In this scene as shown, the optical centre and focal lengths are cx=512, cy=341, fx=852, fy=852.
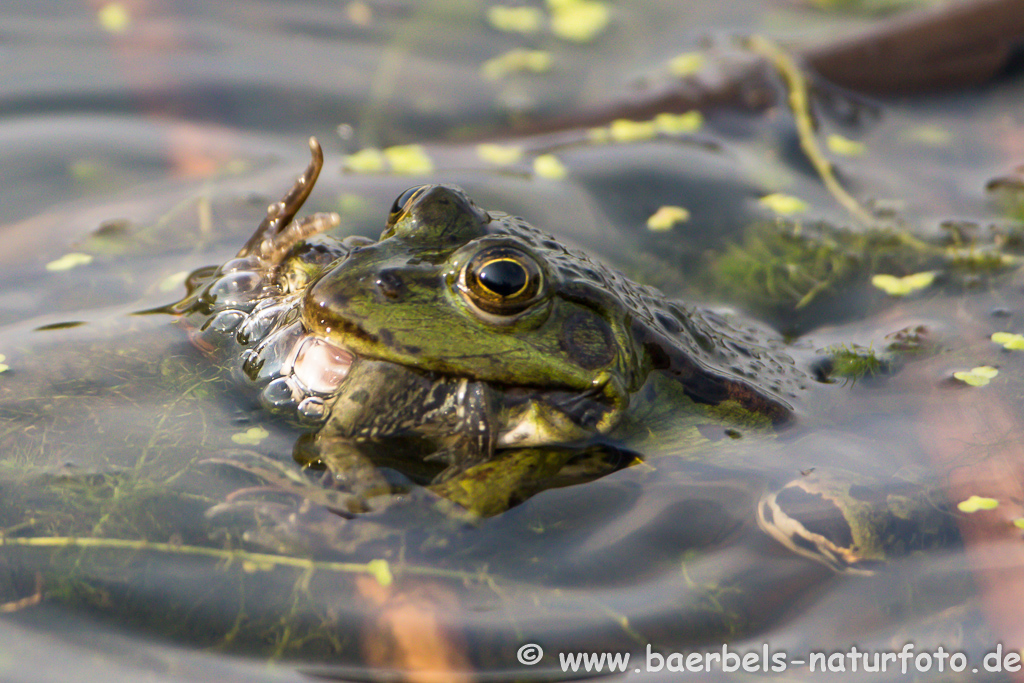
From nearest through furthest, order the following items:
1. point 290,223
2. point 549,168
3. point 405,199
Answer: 1. point 405,199
2. point 290,223
3. point 549,168

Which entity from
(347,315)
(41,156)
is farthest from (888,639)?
(41,156)

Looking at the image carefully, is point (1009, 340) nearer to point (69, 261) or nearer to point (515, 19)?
point (515, 19)

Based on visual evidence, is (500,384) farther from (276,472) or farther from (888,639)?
(888,639)

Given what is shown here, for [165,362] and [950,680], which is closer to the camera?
[950,680]

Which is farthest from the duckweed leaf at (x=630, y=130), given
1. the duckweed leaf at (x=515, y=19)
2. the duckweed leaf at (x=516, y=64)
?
the duckweed leaf at (x=515, y=19)

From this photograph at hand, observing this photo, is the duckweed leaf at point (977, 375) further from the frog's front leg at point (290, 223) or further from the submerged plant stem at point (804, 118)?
the frog's front leg at point (290, 223)

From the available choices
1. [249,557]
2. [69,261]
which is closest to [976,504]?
[249,557]

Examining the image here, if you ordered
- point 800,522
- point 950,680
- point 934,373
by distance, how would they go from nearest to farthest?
point 950,680 < point 800,522 < point 934,373
